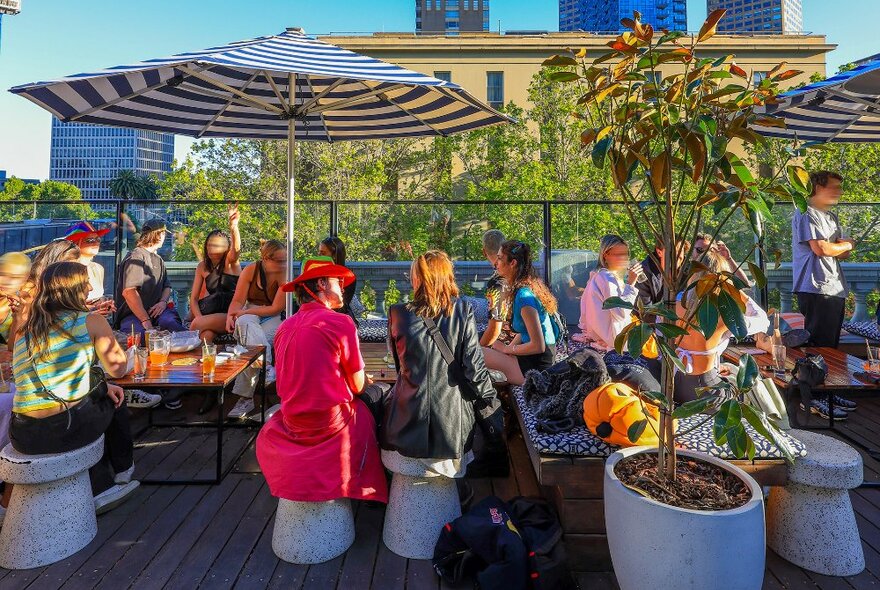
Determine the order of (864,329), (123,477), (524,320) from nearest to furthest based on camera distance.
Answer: (123,477), (524,320), (864,329)

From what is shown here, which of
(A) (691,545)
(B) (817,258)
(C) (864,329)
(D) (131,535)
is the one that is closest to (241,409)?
(D) (131,535)

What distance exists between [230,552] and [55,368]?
122cm

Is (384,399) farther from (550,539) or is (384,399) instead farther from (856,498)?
(856,498)

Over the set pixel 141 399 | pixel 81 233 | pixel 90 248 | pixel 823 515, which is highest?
pixel 81 233

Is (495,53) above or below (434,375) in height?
above

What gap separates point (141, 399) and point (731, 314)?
445 cm

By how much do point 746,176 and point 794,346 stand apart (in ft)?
10.2

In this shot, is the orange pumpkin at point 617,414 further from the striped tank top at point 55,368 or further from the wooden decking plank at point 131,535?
the striped tank top at point 55,368

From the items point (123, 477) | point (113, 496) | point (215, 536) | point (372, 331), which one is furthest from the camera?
point (372, 331)

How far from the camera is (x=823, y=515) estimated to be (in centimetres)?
245

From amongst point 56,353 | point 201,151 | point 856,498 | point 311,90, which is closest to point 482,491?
point 856,498

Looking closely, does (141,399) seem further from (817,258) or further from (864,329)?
(864,329)

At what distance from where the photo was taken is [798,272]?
15.5ft

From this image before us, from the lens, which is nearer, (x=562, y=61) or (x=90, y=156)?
(x=562, y=61)
